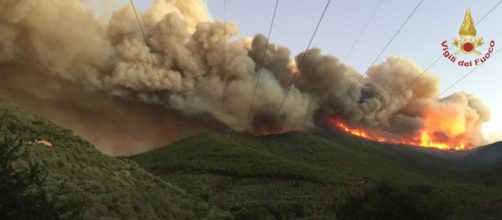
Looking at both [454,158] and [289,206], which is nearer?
[289,206]

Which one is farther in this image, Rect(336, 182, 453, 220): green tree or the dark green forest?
Rect(336, 182, 453, 220): green tree

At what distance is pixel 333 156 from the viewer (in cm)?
15900

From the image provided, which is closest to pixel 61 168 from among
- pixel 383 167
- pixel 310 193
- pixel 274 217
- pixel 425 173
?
pixel 274 217

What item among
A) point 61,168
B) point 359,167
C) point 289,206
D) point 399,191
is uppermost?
point 359,167

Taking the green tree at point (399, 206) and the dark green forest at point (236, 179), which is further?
the green tree at point (399, 206)

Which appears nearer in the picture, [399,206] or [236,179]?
[399,206]

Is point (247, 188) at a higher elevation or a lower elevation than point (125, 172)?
higher

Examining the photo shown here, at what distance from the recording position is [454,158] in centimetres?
19938

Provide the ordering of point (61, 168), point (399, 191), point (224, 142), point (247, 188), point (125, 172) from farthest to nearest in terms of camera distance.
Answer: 1. point (224, 142)
2. point (247, 188)
3. point (125, 172)
4. point (399, 191)
5. point (61, 168)

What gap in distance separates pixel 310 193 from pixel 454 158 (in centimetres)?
12737

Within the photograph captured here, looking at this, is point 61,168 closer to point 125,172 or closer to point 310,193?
point 125,172

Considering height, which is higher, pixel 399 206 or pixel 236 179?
pixel 236 179

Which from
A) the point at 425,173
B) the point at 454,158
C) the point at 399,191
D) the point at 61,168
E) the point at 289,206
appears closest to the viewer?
the point at 61,168

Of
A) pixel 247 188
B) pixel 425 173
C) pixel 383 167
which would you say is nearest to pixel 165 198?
pixel 247 188
